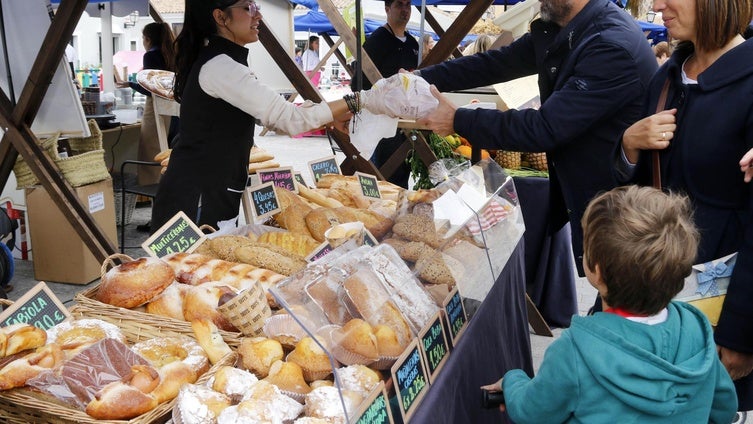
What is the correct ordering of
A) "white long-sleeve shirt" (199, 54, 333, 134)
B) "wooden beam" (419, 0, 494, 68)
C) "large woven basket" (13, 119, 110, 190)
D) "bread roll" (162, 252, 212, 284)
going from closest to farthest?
"bread roll" (162, 252, 212, 284), "white long-sleeve shirt" (199, 54, 333, 134), "wooden beam" (419, 0, 494, 68), "large woven basket" (13, 119, 110, 190)

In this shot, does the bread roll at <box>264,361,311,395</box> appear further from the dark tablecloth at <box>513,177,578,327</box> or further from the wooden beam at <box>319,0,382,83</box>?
the dark tablecloth at <box>513,177,578,327</box>

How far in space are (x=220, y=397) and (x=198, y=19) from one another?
76.0 inches

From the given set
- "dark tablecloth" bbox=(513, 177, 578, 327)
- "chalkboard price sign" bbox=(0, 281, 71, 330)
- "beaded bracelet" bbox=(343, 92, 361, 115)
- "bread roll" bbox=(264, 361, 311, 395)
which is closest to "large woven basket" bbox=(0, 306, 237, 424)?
"bread roll" bbox=(264, 361, 311, 395)

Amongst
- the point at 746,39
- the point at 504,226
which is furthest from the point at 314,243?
the point at 746,39

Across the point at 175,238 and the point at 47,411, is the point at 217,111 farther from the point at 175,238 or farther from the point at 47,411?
the point at 47,411

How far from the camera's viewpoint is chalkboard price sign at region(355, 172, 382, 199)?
332 cm

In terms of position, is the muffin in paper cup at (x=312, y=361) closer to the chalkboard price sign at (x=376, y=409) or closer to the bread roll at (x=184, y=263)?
the chalkboard price sign at (x=376, y=409)

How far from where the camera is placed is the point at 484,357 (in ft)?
6.56

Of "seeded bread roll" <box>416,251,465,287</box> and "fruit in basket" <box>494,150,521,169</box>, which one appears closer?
"seeded bread roll" <box>416,251,465,287</box>

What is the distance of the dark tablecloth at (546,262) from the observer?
412cm

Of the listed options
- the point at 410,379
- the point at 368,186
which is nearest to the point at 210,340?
the point at 410,379

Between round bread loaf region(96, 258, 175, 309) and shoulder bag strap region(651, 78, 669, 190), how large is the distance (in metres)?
1.45

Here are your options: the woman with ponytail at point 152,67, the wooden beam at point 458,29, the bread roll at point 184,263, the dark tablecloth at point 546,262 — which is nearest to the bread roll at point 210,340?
the bread roll at point 184,263

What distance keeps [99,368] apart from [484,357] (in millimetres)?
1071
